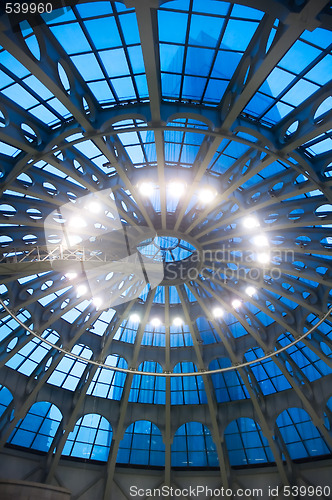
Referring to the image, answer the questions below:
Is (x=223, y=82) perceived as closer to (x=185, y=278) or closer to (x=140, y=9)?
(x=140, y=9)

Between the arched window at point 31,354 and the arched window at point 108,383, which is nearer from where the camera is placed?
the arched window at point 31,354

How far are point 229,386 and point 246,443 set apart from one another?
5617 millimetres

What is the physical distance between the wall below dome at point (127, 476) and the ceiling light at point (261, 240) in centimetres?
2073

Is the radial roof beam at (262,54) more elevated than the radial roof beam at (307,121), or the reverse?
the radial roof beam at (307,121)

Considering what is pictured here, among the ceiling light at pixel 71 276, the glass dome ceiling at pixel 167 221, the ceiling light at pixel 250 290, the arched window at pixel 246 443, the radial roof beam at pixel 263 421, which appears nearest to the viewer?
the glass dome ceiling at pixel 167 221

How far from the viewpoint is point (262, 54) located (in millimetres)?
14453

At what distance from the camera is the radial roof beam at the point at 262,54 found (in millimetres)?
11680

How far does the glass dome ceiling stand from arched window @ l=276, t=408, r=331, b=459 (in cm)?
17

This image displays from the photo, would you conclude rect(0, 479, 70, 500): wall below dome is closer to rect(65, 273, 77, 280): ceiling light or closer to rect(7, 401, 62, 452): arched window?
rect(7, 401, 62, 452): arched window

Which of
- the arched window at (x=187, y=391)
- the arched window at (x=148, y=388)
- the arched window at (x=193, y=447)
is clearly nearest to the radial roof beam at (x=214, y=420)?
the arched window at (x=193, y=447)

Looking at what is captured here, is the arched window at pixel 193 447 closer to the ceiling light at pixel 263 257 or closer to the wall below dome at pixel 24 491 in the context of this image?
the wall below dome at pixel 24 491

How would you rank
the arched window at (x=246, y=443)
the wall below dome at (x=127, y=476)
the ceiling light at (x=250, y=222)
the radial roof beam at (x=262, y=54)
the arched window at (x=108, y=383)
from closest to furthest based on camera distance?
the radial roof beam at (x=262, y=54) → the ceiling light at (x=250, y=222) → the wall below dome at (x=127, y=476) → the arched window at (x=246, y=443) → the arched window at (x=108, y=383)

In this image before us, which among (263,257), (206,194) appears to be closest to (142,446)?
(263,257)

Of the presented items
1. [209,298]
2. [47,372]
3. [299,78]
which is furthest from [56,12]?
[47,372]
